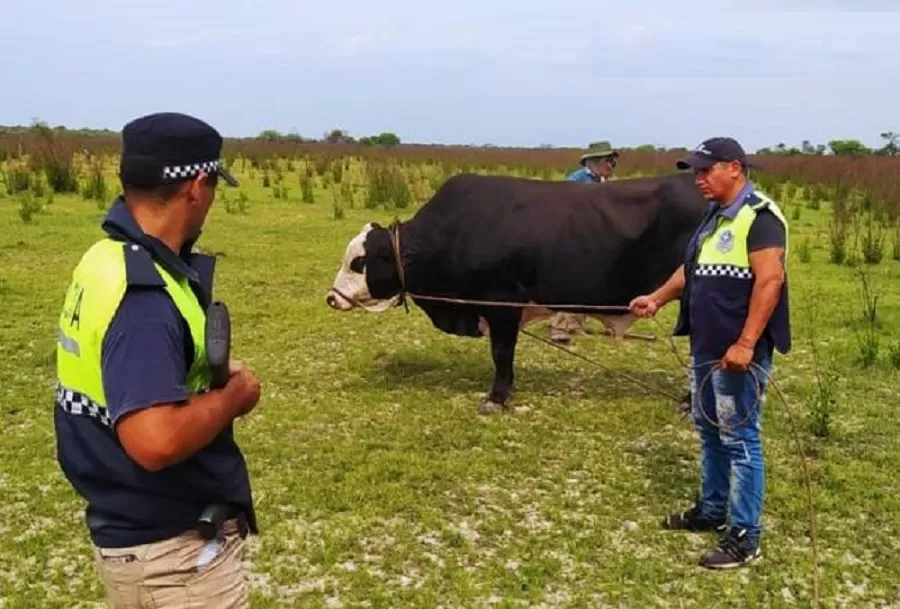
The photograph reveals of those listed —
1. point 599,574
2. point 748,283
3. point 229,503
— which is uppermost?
point 748,283

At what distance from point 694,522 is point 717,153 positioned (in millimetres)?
1827

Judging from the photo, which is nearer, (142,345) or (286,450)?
(142,345)

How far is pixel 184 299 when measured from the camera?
212 centimetres

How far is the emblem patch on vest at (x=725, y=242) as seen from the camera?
4191 millimetres

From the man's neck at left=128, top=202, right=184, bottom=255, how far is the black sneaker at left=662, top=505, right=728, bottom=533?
3.36 metres

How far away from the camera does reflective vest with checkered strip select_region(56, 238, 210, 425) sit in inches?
80.3

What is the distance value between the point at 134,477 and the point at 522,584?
2429 mm

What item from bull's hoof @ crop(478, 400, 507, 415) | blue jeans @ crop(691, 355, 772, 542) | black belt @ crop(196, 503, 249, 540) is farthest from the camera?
bull's hoof @ crop(478, 400, 507, 415)

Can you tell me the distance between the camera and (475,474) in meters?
5.46

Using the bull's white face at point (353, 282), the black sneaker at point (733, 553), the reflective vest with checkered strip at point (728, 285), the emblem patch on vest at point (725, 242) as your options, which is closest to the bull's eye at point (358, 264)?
the bull's white face at point (353, 282)

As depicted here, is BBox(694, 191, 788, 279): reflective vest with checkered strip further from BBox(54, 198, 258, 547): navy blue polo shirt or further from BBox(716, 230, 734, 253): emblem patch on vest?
BBox(54, 198, 258, 547): navy blue polo shirt

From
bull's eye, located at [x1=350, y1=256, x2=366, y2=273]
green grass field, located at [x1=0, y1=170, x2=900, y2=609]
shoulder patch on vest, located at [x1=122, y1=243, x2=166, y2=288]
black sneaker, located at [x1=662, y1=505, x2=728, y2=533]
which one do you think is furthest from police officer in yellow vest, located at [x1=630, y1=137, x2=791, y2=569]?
bull's eye, located at [x1=350, y1=256, x2=366, y2=273]

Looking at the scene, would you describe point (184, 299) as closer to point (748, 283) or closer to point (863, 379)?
point (748, 283)

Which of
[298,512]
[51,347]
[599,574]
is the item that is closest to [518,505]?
[599,574]
